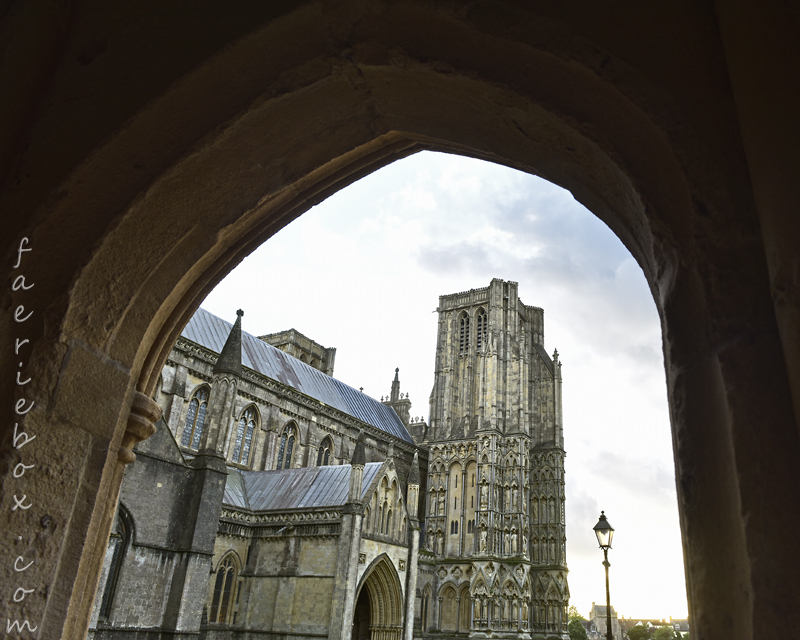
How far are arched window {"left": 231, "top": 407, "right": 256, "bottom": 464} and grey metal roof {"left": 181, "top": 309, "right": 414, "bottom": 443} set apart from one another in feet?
6.97

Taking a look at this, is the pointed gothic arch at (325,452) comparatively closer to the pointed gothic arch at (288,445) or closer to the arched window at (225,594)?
the pointed gothic arch at (288,445)

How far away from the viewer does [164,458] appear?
1455cm

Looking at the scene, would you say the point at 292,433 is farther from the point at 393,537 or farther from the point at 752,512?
the point at 752,512

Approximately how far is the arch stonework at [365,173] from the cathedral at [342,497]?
39.4 feet

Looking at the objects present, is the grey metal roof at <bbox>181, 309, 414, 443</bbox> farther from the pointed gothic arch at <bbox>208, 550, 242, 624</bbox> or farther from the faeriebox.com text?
the faeriebox.com text

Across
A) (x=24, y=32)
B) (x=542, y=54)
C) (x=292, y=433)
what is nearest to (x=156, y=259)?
Result: (x=24, y=32)

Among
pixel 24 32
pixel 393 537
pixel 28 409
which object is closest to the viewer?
pixel 28 409

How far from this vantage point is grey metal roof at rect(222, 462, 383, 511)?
19.9 meters

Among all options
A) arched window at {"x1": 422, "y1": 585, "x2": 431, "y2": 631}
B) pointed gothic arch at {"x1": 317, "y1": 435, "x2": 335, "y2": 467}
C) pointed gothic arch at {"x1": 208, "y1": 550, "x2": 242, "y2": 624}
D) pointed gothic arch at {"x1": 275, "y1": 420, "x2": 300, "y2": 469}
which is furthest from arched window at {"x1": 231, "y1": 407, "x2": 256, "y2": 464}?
arched window at {"x1": 422, "y1": 585, "x2": 431, "y2": 631}

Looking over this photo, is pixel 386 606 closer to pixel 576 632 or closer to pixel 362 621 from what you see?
pixel 362 621

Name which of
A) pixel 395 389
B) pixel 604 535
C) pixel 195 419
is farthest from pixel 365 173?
pixel 395 389

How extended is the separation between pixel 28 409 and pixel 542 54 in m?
2.15

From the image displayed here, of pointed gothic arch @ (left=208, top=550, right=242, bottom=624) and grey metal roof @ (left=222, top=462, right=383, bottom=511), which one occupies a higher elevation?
grey metal roof @ (left=222, top=462, right=383, bottom=511)

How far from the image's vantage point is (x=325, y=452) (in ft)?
101
